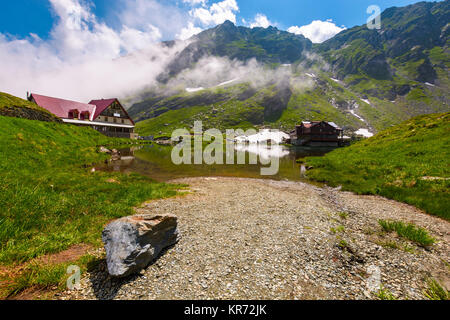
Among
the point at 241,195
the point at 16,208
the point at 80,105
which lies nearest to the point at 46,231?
the point at 16,208

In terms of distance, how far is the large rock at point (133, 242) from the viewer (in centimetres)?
577

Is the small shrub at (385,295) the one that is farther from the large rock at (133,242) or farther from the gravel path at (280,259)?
the large rock at (133,242)

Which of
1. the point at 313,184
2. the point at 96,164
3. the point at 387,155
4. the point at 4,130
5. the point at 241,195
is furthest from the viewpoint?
the point at 387,155

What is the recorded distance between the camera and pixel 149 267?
21.6 feet

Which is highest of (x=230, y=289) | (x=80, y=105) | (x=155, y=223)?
(x=80, y=105)

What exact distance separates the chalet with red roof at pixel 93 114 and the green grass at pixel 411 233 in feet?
253

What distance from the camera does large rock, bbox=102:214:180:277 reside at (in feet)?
18.9

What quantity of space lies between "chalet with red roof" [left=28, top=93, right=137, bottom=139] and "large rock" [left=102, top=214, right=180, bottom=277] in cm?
6937

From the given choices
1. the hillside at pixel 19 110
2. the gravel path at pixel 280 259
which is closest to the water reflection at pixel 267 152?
the gravel path at pixel 280 259

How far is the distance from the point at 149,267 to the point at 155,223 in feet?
5.08

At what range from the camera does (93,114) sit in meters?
68.9

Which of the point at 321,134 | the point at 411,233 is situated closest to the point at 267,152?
the point at 321,134

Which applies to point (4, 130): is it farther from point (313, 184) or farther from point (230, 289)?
point (313, 184)

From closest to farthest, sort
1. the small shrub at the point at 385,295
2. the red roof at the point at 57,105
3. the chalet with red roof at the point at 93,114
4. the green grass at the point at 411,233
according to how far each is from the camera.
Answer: the small shrub at the point at 385,295, the green grass at the point at 411,233, the red roof at the point at 57,105, the chalet with red roof at the point at 93,114
